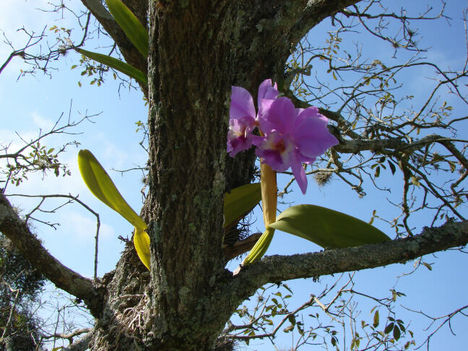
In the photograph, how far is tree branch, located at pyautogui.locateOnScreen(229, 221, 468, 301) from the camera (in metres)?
0.93

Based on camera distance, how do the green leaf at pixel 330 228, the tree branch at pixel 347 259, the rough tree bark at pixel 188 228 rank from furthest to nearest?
the green leaf at pixel 330 228
the tree branch at pixel 347 259
the rough tree bark at pixel 188 228

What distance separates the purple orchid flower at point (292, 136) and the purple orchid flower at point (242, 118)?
3cm

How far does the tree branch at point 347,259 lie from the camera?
931mm

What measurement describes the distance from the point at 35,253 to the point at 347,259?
0.80m

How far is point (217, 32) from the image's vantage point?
756mm

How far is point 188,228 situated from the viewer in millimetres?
880

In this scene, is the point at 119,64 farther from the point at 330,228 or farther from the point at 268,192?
the point at 330,228

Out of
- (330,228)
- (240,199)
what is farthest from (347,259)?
(240,199)

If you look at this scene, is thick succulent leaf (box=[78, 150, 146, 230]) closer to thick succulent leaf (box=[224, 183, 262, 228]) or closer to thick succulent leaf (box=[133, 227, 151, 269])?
thick succulent leaf (box=[133, 227, 151, 269])

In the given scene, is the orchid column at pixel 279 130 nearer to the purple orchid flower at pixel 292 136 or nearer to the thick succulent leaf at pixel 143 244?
the purple orchid flower at pixel 292 136

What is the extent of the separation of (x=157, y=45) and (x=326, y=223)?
60 centimetres

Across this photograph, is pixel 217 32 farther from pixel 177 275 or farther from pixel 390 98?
pixel 390 98

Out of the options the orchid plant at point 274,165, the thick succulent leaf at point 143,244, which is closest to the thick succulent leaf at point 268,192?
the orchid plant at point 274,165

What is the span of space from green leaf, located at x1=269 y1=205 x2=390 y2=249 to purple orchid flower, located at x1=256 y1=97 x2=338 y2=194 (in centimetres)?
9
